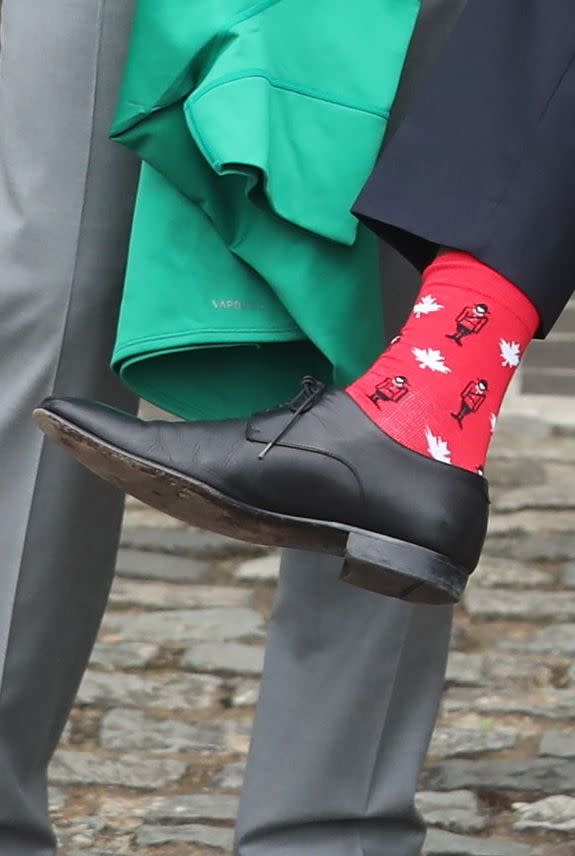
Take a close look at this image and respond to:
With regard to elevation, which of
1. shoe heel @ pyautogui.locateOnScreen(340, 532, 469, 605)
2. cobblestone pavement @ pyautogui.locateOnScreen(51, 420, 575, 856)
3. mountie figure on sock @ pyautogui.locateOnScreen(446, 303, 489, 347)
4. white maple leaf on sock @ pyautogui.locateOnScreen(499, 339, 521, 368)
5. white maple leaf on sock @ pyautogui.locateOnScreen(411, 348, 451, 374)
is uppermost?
mountie figure on sock @ pyautogui.locateOnScreen(446, 303, 489, 347)

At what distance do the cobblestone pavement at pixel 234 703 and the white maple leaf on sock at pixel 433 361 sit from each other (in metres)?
0.85

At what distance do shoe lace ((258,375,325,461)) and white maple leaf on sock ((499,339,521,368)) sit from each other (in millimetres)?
194

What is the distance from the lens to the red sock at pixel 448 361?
6.21 feet

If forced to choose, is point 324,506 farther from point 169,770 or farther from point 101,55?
point 169,770

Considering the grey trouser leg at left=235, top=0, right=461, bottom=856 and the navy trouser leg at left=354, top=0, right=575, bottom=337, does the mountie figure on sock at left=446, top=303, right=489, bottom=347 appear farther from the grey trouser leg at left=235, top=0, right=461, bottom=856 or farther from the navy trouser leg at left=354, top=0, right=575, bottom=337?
the grey trouser leg at left=235, top=0, right=461, bottom=856

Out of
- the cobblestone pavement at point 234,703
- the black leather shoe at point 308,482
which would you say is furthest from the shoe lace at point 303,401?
the cobblestone pavement at point 234,703

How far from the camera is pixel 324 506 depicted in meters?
1.86

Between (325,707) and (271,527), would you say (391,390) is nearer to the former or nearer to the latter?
(271,527)

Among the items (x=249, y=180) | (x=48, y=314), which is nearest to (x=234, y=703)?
(x=48, y=314)

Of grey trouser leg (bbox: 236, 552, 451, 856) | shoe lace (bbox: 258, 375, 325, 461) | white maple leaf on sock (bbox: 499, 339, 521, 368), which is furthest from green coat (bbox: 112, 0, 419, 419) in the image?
grey trouser leg (bbox: 236, 552, 451, 856)

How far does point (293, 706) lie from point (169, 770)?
710 millimetres

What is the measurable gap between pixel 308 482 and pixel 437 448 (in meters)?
0.15

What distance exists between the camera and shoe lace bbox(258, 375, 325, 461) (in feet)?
6.15

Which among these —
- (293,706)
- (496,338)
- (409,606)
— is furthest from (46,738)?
(496,338)
